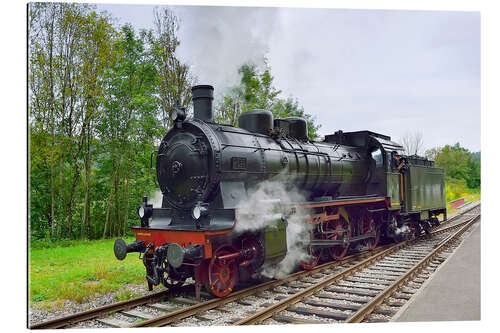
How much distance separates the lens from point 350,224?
9.84 m

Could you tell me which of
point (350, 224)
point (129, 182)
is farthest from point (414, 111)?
point (129, 182)

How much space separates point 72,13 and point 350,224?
7.73 m

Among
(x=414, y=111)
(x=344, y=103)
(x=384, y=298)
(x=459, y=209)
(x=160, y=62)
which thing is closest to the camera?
(x=384, y=298)

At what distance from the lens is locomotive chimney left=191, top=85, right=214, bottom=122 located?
6.89m

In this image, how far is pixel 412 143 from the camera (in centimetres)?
1116

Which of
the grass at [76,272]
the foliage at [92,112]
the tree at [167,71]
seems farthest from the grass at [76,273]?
the tree at [167,71]

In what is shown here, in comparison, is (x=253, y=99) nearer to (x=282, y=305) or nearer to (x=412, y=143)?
(x=412, y=143)

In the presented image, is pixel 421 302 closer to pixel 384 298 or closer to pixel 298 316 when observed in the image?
pixel 384 298

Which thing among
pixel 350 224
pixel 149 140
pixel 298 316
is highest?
pixel 149 140

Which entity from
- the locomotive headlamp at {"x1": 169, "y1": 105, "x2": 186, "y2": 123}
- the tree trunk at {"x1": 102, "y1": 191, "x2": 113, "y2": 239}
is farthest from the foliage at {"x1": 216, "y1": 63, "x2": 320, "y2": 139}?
the locomotive headlamp at {"x1": 169, "y1": 105, "x2": 186, "y2": 123}

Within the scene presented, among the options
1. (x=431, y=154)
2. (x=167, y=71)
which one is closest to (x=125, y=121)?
(x=167, y=71)

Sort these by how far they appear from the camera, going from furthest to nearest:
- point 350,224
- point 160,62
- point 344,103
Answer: point 160,62 < point 350,224 < point 344,103

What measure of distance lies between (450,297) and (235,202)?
Result: 356 centimetres

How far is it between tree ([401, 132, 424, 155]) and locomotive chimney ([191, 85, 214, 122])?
5.43 metres
